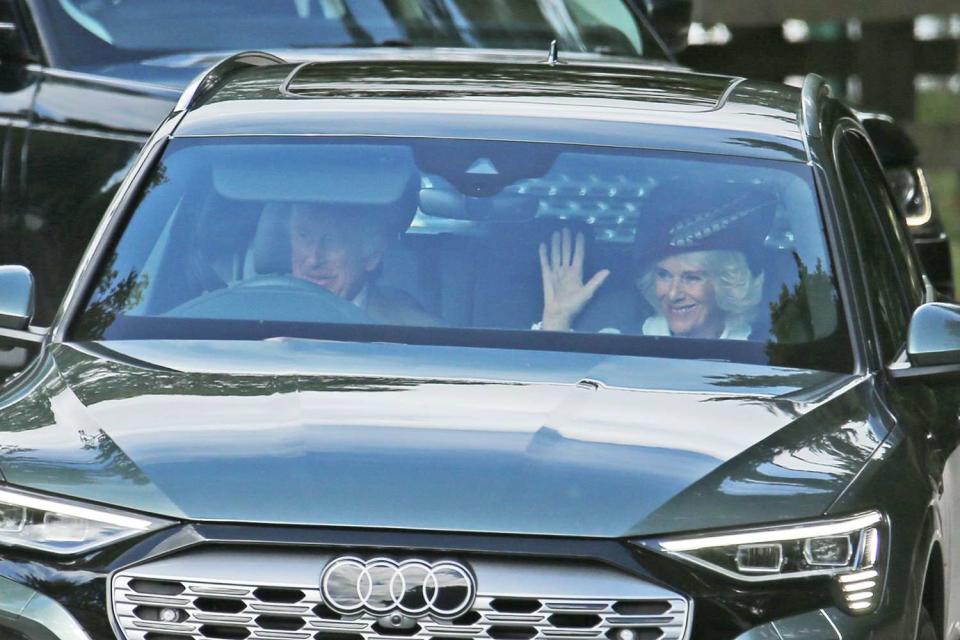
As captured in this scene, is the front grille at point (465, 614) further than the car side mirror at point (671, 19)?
No

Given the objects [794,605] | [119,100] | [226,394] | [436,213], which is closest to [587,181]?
[436,213]

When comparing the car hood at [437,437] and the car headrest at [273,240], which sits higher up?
the car headrest at [273,240]

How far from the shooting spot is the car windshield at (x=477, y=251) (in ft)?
16.4

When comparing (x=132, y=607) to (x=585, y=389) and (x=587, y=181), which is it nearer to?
(x=585, y=389)

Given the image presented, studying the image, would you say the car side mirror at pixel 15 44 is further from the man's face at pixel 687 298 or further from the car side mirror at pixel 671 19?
the man's face at pixel 687 298

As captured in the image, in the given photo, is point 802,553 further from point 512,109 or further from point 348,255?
point 512,109

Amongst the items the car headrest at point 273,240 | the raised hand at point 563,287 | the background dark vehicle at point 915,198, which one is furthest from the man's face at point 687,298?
the background dark vehicle at point 915,198

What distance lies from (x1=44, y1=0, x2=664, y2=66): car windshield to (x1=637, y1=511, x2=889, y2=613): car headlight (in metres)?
4.41

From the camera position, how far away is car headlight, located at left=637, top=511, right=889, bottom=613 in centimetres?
393

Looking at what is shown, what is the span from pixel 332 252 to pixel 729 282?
884 mm

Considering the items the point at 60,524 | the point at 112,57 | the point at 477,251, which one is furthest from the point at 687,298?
the point at 112,57

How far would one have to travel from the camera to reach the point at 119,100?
24.3 feet

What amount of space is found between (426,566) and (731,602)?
1.70 feet

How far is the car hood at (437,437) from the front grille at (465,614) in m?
0.09
